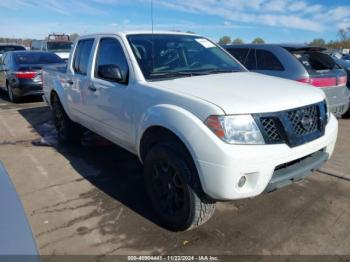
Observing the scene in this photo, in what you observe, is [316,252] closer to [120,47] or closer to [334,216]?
[334,216]

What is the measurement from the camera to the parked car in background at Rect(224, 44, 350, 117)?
5626 mm

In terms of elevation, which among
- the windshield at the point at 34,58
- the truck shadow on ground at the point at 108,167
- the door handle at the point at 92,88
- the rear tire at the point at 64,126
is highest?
the windshield at the point at 34,58

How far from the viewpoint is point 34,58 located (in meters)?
10.6

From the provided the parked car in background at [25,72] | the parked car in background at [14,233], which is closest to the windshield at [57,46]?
the parked car in background at [25,72]

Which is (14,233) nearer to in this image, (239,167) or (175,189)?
(239,167)

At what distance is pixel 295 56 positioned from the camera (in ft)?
19.0

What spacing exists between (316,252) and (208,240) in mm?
936

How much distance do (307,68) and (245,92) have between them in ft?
10.6

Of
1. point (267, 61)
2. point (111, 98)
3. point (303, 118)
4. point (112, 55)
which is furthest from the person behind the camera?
point (267, 61)

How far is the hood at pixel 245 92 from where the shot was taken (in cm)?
271

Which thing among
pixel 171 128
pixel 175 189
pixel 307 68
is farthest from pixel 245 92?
pixel 307 68

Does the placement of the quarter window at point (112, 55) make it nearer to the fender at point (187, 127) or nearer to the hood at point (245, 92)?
the hood at point (245, 92)

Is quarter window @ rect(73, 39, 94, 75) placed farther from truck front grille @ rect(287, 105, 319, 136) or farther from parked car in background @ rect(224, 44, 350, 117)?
parked car in background @ rect(224, 44, 350, 117)

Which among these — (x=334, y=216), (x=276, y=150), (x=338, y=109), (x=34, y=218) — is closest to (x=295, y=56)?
(x=338, y=109)
